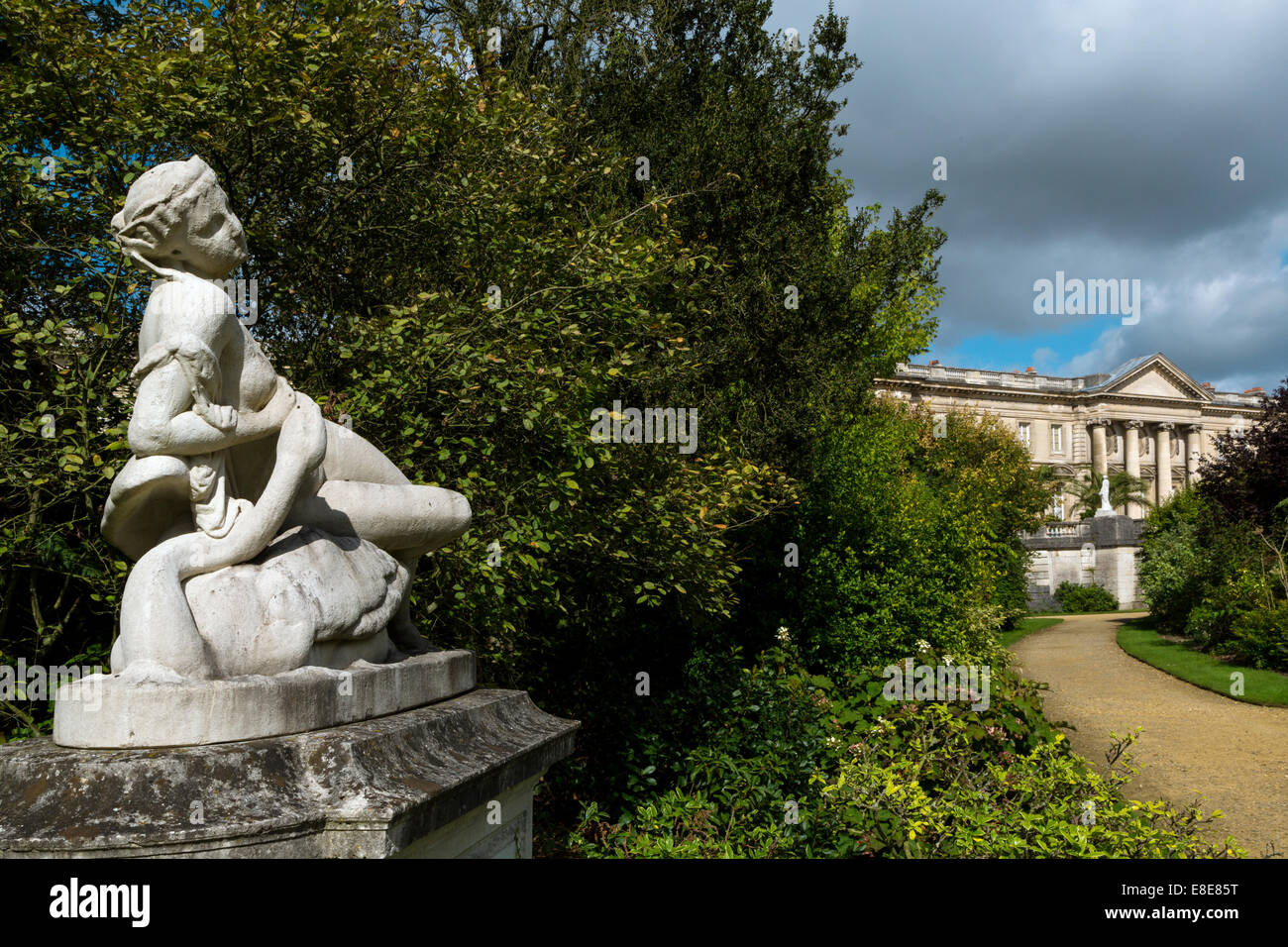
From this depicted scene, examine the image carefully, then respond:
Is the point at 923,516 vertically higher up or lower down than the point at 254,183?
lower down

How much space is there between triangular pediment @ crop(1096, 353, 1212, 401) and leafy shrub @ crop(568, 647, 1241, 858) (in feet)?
195

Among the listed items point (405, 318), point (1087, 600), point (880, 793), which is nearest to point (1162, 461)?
point (1087, 600)

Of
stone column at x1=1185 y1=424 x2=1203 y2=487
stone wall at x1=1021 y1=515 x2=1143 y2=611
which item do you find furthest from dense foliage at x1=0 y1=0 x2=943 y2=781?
stone column at x1=1185 y1=424 x2=1203 y2=487

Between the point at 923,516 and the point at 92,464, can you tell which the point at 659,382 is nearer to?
the point at 92,464

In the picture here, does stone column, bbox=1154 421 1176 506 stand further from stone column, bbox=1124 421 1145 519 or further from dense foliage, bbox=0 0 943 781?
dense foliage, bbox=0 0 943 781

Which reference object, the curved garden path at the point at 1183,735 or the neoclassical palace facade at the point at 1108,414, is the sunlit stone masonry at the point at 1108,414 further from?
the curved garden path at the point at 1183,735

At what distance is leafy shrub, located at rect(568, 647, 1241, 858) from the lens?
5652mm

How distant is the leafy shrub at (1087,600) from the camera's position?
117 ft

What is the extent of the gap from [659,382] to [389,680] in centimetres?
595

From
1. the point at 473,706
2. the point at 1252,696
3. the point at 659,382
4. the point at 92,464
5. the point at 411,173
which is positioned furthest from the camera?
the point at 1252,696

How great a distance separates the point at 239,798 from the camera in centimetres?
234

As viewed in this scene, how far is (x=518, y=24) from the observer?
37.9ft

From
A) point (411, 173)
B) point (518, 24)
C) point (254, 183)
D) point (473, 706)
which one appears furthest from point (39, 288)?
point (518, 24)
